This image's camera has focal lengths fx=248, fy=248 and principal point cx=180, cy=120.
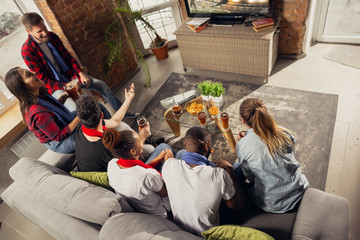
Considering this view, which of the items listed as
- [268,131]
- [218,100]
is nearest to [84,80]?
[218,100]

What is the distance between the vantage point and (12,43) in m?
3.01

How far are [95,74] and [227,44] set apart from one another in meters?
1.86

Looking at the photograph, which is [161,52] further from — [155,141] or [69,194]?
[69,194]

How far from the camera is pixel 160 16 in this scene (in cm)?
402

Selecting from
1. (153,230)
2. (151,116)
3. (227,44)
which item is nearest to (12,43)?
(151,116)

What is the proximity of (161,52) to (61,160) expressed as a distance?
2445 millimetres

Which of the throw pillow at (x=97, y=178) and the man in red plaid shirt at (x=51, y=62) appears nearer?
the throw pillow at (x=97, y=178)

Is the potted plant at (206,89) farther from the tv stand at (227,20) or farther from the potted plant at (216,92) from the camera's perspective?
the tv stand at (227,20)

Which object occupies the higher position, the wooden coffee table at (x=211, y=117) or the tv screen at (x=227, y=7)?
the tv screen at (x=227, y=7)

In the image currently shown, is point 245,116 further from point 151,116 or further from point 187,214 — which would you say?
point 151,116

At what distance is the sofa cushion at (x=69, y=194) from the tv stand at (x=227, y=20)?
2573 millimetres

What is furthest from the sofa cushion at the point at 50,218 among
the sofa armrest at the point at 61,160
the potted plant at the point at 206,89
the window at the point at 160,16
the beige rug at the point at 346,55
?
the beige rug at the point at 346,55

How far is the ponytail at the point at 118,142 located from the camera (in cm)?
156

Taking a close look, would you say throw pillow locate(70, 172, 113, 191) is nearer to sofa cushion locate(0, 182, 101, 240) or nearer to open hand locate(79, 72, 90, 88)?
sofa cushion locate(0, 182, 101, 240)
